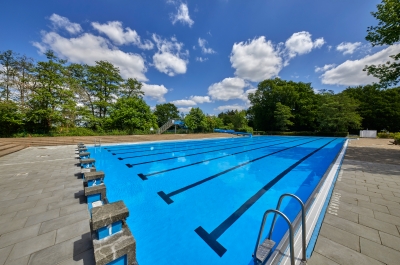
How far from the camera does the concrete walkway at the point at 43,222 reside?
1526mm

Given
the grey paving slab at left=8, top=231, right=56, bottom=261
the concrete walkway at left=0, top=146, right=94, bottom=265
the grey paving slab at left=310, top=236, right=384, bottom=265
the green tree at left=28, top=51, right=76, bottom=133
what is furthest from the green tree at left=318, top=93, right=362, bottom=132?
the green tree at left=28, top=51, right=76, bottom=133

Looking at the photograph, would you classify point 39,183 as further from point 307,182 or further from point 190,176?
point 307,182

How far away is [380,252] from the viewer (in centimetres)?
153

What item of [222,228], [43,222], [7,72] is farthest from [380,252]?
[7,72]

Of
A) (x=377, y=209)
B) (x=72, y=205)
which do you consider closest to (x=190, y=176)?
(x=72, y=205)

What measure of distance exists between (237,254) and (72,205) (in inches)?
114

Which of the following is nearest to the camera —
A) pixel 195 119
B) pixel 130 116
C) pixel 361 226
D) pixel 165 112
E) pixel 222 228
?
pixel 361 226

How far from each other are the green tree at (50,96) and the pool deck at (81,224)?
1385 centimetres

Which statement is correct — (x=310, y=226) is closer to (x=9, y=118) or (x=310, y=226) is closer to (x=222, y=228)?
(x=222, y=228)

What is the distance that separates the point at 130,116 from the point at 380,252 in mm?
20187

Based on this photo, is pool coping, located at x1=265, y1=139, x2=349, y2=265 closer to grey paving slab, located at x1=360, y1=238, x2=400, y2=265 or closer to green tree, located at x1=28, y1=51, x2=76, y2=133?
grey paving slab, located at x1=360, y1=238, x2=400, y2=265

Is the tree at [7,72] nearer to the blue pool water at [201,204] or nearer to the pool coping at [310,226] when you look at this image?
the blue pool water at [201,204]

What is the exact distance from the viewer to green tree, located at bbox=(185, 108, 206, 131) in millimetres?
23109

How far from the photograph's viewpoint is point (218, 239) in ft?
7.59
